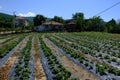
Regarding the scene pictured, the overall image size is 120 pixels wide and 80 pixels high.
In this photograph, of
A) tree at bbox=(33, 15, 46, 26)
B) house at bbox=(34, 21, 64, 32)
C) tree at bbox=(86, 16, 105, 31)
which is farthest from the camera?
tree at bbox=(33, 15, 46, 26)

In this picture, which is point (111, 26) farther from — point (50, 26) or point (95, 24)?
point (50, 26)

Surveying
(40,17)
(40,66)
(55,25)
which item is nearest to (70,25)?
(55,25)

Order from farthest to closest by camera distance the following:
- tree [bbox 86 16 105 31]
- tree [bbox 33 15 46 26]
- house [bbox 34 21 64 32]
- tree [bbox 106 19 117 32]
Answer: tree [bbox 33 15 46 26]
house [bbox 34 21 64 32]
tree [bbox 86 16 105 31]
tree [bbox 106 19 117 32]

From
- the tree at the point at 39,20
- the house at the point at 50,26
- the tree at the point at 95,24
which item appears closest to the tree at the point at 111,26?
the tree at the point at 95,24

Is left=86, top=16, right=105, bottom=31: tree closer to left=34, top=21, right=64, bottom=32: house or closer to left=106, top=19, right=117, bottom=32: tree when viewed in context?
left=106, top=19, right=117, bottom=32: tree

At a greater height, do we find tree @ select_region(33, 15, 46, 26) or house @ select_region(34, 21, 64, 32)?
tree @ select_region(33, 15, 46, 26)

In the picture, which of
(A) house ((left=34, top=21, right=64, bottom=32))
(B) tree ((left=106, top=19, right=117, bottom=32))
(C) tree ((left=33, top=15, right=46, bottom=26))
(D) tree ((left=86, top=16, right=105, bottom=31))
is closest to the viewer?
(B) tree ((left=106, top=19, right=117, bottom=32))

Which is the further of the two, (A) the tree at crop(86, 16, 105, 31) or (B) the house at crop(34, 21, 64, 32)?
(B) the house at crop(34, 21, 64, 32)

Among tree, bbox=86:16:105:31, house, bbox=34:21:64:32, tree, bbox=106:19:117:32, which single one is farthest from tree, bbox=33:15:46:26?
tree, bbox=106:19:117:32

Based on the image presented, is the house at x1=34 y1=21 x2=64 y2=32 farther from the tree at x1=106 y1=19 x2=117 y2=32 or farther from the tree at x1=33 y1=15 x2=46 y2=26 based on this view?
the tree at x1=106 y1=19 x2=117 y2=32

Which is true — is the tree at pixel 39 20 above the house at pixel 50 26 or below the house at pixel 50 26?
above

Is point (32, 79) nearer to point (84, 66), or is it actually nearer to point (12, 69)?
point (12, 69)

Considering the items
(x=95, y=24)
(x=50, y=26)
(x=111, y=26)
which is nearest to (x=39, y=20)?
(x=50, y=26)

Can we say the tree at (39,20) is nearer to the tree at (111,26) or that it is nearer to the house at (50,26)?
the house at (50,26)
